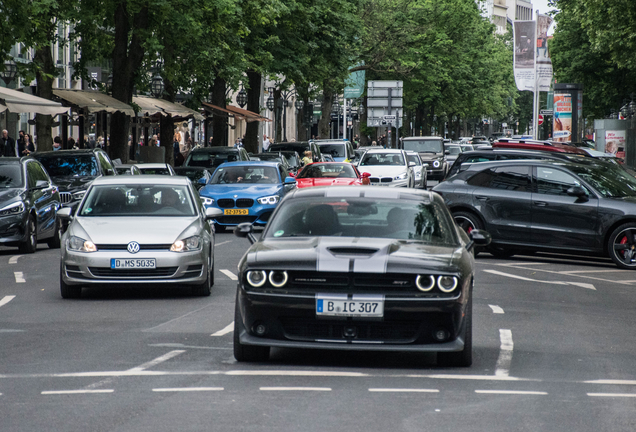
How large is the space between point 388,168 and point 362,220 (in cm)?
2946

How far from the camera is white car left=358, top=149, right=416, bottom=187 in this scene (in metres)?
37.5

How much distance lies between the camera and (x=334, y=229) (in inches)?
338

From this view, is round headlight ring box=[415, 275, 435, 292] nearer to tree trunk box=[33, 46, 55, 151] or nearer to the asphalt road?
the asphalt road

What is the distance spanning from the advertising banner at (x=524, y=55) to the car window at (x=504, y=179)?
3190 centimetres

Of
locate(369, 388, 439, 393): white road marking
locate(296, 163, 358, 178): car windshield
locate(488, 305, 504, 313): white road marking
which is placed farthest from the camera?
locate(296, 163, 358, 178): car windshield

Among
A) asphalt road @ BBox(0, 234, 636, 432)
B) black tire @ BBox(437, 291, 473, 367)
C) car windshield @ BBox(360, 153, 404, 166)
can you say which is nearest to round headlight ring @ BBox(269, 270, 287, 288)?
asphalt road @ BBox(0, 234, 636, 432)

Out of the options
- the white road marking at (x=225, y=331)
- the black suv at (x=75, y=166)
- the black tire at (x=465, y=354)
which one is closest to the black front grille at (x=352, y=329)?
the black tire at (x=465, y=354)

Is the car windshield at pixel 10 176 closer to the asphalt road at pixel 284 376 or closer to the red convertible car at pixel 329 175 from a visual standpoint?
the asphalt road at pixel 284 376

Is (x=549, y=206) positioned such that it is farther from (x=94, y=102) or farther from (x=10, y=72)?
(x=10, y=72)

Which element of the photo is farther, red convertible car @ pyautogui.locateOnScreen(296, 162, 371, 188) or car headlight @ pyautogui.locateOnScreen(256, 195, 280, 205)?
red convertible car @ pyautogui.locateOnScreen(296, 162, 371, 188)

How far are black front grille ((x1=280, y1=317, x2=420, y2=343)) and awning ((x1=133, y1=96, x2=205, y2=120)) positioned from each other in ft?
88.1

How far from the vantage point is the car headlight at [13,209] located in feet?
61.3

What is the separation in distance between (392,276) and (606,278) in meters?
9.24

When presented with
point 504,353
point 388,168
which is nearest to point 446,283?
point 504,353
